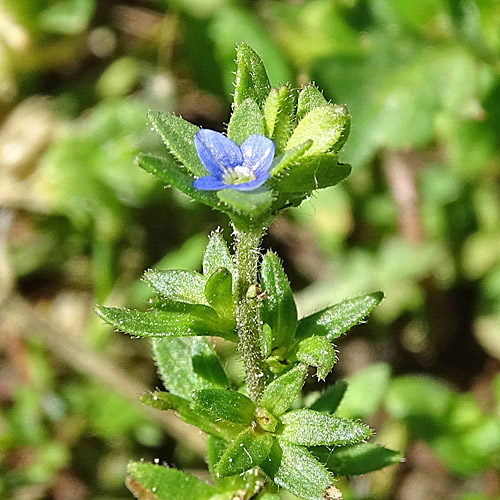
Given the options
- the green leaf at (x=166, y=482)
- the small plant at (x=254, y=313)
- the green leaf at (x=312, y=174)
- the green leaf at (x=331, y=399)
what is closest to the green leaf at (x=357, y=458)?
the small plant at (x=254, y=313)

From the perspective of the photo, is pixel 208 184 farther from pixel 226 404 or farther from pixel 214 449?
pixel 214 449

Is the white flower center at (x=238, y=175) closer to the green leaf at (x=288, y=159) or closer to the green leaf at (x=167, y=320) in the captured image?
the green leaf at (x=288, y=159)

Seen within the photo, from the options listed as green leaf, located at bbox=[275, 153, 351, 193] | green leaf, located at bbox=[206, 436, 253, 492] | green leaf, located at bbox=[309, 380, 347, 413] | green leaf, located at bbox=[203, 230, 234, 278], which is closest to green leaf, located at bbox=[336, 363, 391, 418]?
green leaf, located at bbox=[309, 380, 347, 413]

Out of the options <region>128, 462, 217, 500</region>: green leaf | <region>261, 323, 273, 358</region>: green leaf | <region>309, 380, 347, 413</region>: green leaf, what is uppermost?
<region>261, 323, 273, 358</region>: green leaf

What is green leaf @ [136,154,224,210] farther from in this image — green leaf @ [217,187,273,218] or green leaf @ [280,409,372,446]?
green leaf @ [280,409,372,446]

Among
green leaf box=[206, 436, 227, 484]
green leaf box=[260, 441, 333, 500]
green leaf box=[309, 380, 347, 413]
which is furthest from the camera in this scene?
green leaf box=[309, 380, 347, 413]
